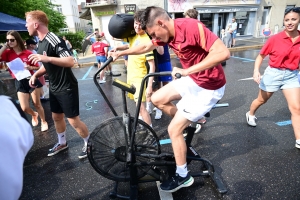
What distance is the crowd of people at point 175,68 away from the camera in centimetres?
176

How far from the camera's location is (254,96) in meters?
4.80

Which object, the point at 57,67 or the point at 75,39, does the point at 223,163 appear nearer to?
the point at 57,67

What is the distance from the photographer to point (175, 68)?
1.69 metres

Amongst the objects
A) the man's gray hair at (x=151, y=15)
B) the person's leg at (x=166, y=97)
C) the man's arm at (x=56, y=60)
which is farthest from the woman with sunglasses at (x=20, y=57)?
the man's gray hair at (x=151, y=15)

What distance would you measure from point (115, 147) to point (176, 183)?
29.2 inches

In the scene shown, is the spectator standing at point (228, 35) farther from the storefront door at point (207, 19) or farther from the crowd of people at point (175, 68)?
the crowd of people at point (175, 68)

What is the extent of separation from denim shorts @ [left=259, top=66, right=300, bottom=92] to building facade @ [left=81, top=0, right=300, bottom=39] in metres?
17.0

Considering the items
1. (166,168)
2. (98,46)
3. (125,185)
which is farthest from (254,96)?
(98,46)

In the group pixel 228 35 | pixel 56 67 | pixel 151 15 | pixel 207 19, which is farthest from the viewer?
pixel 207 19

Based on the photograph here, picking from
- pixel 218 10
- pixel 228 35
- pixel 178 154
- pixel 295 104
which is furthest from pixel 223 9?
pixel 178 154

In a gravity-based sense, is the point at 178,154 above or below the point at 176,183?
above

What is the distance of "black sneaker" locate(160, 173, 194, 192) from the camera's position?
2.02 metres

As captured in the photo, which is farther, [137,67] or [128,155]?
[137,67]

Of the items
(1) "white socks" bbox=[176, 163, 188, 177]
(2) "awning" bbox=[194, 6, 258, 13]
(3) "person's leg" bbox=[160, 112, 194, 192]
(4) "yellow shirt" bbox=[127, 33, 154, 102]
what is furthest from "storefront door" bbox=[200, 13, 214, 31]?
(1) "white socks" bbox=[176, 163, 188, 177]
